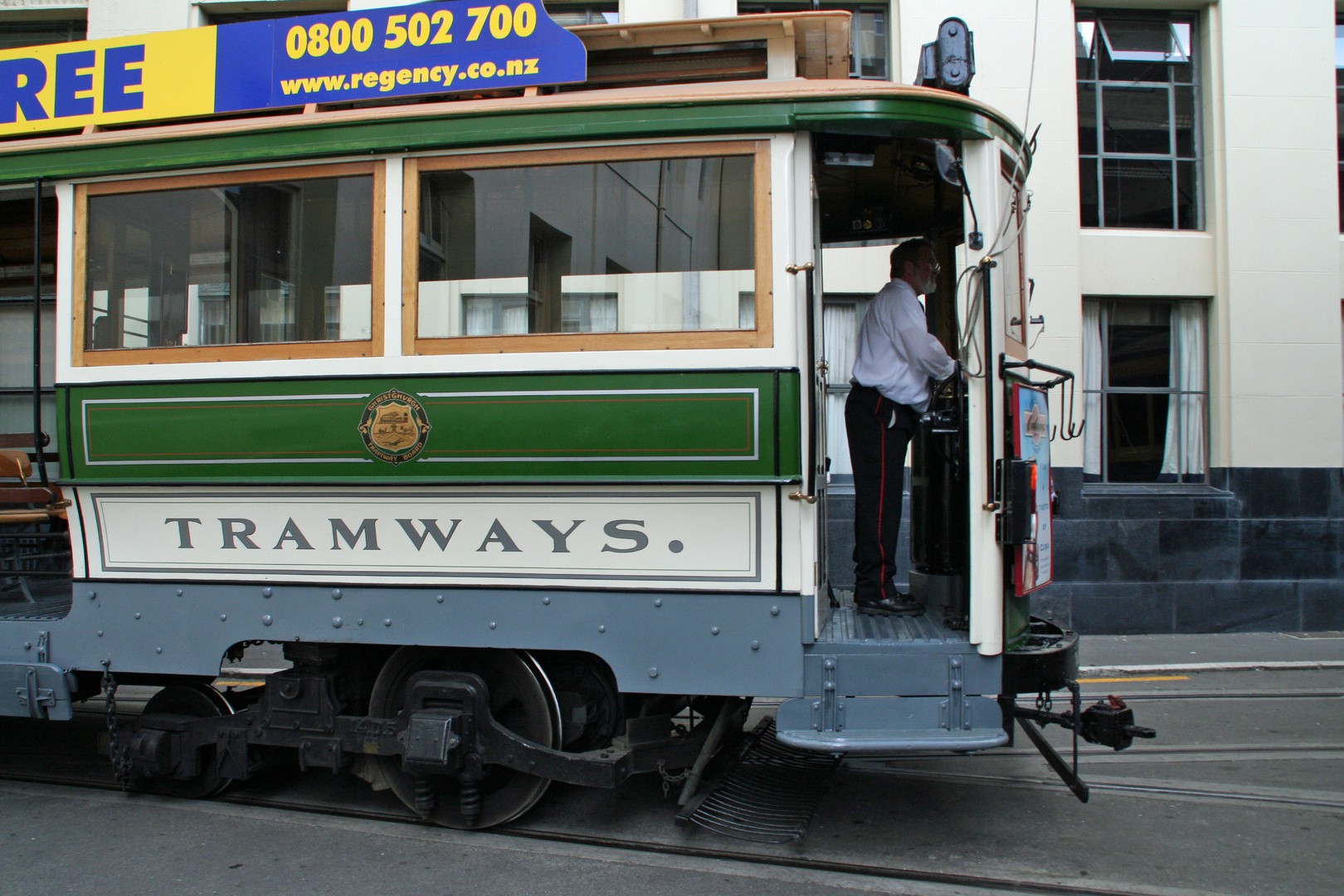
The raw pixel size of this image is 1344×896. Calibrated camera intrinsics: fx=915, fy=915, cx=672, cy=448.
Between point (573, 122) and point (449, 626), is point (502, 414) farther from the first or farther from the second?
point (573, 122)

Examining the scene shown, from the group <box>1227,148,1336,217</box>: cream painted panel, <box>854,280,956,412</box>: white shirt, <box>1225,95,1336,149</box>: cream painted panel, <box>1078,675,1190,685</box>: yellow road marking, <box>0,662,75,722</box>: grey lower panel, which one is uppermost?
<box>1225,95,1336,149</box>: cream painted panel

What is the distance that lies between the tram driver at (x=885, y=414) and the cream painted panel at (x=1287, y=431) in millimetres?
6054

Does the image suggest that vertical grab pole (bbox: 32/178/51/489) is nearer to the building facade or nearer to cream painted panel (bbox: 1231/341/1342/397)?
the building facade

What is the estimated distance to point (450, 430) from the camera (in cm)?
343

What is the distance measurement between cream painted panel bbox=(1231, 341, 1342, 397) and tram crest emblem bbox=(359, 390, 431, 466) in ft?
25.6

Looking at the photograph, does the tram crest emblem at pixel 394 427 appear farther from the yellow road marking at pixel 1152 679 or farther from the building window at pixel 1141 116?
the building window at pixel 1141 116

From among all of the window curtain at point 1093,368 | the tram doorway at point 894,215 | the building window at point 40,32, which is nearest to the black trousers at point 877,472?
the tram doorway at point 894,215

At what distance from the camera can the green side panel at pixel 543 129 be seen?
3303 millimetres

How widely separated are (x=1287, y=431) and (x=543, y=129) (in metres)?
7.84

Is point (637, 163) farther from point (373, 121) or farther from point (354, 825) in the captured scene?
point (354, 825)

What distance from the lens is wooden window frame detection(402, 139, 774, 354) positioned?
131 inches

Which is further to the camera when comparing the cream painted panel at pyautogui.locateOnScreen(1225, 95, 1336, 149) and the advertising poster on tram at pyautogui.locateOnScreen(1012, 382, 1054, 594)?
the cream painted panel at pyautogui.locateOnScreen(1225, 95, 1336, 149)

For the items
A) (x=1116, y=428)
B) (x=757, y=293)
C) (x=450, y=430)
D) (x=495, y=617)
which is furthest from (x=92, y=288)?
(x=1116, y=428)

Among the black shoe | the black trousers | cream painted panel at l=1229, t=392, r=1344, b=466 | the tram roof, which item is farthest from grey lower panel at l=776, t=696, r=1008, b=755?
cream painted panel at l=1229, t=392, r=1344, b=466
